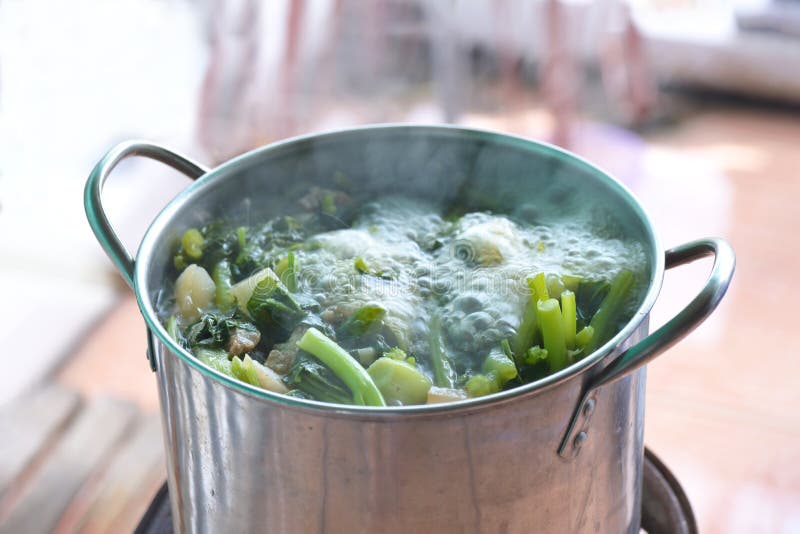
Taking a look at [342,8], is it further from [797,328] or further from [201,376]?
[201,376]

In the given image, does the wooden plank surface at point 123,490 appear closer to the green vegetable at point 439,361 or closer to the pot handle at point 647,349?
the green vegetable at point 439,361

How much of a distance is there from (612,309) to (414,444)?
31cm

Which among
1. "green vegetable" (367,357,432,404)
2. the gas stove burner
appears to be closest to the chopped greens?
"green vegetable" (367,357,432,404)

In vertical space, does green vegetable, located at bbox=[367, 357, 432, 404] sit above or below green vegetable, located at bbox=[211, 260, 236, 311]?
below

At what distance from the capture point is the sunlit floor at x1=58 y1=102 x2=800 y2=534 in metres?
1.59

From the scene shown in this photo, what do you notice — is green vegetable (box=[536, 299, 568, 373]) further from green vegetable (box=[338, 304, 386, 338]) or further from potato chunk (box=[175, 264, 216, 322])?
potato chunk (box=[175, 264, 216, 322])

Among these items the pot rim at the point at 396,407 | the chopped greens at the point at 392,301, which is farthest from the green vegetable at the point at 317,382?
the pot rim at the point at 396,407

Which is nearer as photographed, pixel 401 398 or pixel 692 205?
pixel 401 398

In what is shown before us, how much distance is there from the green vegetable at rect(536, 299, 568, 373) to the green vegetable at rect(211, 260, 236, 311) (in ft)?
1.12

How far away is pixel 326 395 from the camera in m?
0.80

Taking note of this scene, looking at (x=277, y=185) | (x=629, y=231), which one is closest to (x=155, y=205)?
(x=277, y=185)

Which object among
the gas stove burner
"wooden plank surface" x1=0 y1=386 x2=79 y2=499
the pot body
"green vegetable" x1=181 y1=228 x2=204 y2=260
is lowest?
"wooden plank surface" x1=0 y1=386 x2=79 y2=499

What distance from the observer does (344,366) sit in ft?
2.60

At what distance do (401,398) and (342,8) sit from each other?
206cm
